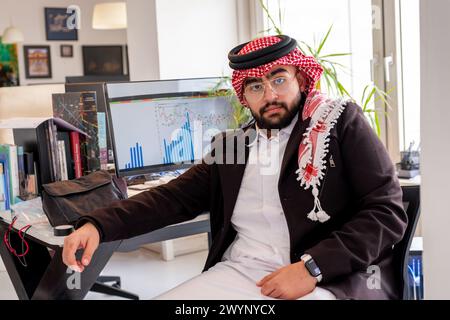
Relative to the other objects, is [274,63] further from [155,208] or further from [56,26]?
[56,26]

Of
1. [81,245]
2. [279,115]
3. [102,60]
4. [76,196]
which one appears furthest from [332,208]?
[102,60]

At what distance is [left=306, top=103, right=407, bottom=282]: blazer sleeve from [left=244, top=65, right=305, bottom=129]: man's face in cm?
25

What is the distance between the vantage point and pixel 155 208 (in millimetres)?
2059

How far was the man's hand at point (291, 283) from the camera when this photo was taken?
1.65 metres

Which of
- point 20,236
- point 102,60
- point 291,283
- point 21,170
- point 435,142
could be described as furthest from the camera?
point 102,60

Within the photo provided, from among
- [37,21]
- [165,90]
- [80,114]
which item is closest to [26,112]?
[80,114]

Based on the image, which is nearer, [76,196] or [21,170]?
[76,196]

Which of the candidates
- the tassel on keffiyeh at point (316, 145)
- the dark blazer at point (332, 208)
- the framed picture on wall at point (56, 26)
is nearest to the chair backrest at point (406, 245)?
the dark blazer at point (332, 208)

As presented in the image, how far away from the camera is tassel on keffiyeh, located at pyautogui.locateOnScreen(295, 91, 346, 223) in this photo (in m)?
1.82

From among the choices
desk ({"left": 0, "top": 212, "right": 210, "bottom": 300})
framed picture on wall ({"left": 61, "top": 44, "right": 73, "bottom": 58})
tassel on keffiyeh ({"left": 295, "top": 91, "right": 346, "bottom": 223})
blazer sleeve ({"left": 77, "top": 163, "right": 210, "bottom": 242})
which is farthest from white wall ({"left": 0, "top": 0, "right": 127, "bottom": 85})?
tassel on keffiyeh ({"left": 295, "top": 91, "right": 346, "bottom": 223})

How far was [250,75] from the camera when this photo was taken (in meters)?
2.01

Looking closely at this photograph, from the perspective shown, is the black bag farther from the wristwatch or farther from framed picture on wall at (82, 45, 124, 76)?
framed picture on wall at (82, 45, 124, 76)

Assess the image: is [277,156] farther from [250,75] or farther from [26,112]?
[26,112]

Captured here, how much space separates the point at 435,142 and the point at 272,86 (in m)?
1.22
